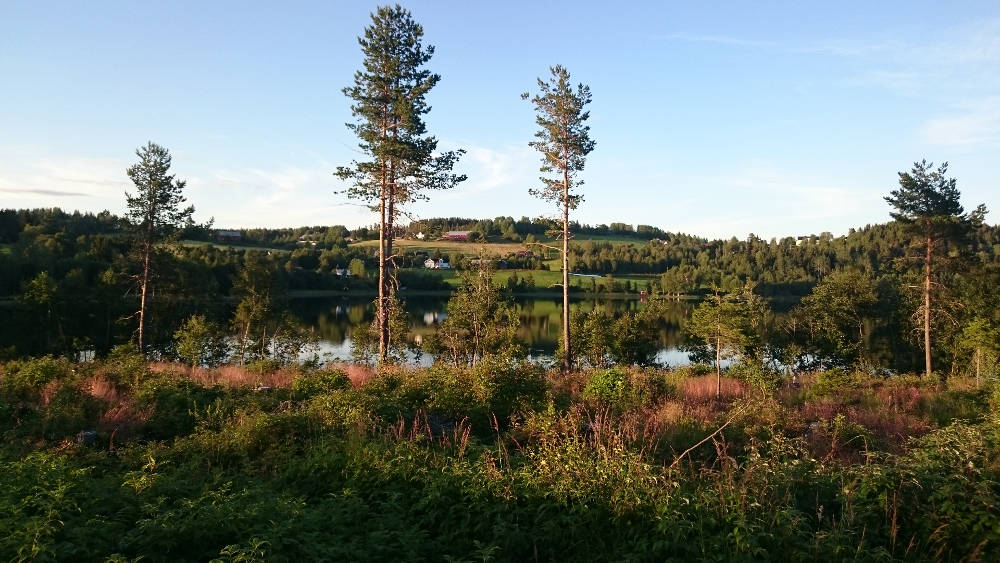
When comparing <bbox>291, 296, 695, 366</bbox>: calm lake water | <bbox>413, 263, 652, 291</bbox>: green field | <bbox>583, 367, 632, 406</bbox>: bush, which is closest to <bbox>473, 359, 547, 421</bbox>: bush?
<bbox>583, 367, 632, 406</bbox>: bush

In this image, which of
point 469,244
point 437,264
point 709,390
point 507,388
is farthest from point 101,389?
point 437,264

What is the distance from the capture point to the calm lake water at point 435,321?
4694 centimetres

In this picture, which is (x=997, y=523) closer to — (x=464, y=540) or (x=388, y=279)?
(x=464, y=540)

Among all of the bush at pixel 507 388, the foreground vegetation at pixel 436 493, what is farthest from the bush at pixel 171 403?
the bush at pixel 507 388

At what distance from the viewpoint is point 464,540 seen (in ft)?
16.8

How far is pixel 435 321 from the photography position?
52.7 m

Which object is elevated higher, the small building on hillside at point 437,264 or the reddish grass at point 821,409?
the small building on hillside at point 437,264

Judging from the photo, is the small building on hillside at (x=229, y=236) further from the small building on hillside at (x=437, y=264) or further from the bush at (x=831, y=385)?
the bush at (x=831, y=385)

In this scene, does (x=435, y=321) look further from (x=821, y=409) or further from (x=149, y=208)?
(x=821, y=409)

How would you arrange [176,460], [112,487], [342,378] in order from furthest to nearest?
[342,378]
[176,460]
[112,487]

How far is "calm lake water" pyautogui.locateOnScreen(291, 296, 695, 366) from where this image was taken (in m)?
46.9

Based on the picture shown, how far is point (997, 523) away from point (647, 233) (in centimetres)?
18399

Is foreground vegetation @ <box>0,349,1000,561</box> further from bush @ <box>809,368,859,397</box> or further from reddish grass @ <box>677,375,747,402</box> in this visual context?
bush @ <box>809,368,859,397</box>

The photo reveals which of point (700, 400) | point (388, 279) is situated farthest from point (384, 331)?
point (700, 400)
